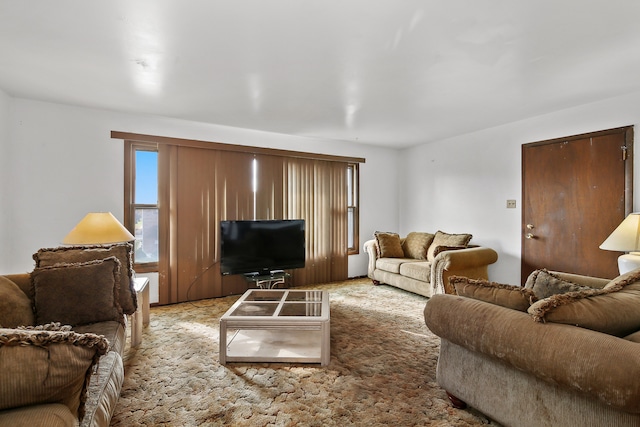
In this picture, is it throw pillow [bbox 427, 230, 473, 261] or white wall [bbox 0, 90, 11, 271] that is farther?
throw pillow [bbox 427, 230, 473, 261]

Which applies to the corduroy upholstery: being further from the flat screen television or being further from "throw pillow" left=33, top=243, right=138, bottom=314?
the flat screen television

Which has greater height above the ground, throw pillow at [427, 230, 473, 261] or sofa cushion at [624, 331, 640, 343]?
throw pillow at [427, 230, 473, 261]

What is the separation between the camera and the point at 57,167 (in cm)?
347

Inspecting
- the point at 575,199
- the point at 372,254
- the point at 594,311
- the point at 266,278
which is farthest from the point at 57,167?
the point at 575,199

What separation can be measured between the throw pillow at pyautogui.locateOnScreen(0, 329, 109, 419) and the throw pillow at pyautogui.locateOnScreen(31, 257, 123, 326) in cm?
128

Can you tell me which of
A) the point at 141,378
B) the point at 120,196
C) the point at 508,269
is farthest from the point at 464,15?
the point at 120,196

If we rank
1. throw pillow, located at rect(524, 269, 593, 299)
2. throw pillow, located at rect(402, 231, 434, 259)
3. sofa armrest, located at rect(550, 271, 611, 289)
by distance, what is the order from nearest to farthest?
throw pillow, located at rect(524, 269, 593, 299) → sofa armrest, located at rect(550, 271, 611, 289) → throw pillow, located at rect(402, 231, 434, 259)

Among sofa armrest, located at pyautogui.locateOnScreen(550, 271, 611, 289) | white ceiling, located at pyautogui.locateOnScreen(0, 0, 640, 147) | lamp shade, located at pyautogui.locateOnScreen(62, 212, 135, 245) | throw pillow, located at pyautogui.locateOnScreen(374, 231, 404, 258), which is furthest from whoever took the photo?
throw pillow, located at pyautogui.locateOnScreen(374, 231, 404, 258)

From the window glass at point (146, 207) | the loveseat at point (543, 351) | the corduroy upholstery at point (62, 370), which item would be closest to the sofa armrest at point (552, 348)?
the loveseat at point (543, 351)

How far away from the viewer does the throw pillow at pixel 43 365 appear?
848 mm

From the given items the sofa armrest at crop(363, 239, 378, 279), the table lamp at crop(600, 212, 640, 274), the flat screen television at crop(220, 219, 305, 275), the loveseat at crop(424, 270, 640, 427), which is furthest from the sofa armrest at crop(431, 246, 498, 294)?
the loveseat at crop(424, 270, 640, 427)

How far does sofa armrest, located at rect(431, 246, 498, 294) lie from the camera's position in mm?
3838

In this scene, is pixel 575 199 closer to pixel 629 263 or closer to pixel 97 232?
pixel 629 263

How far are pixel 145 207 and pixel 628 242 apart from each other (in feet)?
16.4
